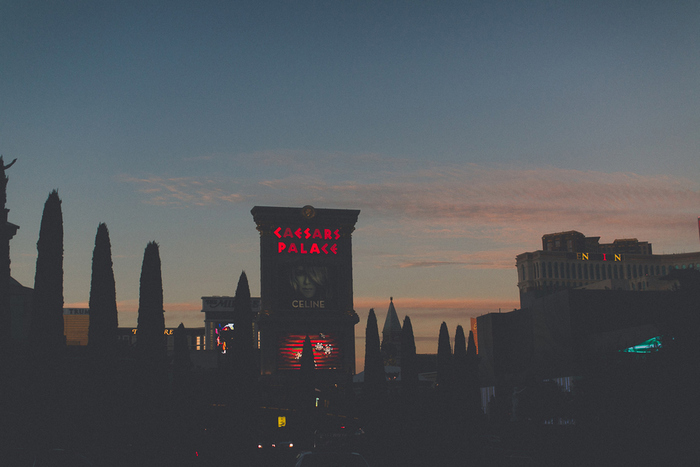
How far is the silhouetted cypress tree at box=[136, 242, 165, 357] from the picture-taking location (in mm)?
42438

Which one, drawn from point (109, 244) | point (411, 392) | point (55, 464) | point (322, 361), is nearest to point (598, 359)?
point (55, 464)

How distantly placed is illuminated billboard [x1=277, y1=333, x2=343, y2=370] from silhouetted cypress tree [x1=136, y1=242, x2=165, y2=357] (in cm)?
→ 5231

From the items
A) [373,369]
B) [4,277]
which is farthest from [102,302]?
[373,369]

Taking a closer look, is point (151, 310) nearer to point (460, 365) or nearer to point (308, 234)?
point (460, 365)

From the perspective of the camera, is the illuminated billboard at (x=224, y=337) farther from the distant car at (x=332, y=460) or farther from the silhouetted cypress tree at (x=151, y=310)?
the distant car at (x=332, y=460)

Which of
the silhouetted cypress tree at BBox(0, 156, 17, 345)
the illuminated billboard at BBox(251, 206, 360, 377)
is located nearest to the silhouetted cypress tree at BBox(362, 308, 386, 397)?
the illuminated billboard at BBox(251, 206, 360, 377)

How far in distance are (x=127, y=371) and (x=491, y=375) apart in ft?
230

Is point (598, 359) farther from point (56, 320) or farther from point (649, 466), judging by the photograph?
point (56, 320)

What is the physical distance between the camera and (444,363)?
78.8 metres

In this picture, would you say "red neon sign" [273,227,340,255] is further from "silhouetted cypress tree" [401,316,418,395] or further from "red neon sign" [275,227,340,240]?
"silhouetted cypress tree" [401,316,418,395]

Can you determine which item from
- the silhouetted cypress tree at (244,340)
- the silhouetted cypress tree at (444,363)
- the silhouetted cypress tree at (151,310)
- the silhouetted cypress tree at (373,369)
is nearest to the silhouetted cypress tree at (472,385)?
the silhouetted cypress tree at (444,363)

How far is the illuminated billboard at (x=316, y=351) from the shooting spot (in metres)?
95.9

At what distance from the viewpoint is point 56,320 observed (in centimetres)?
3619

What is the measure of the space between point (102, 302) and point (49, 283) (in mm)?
4007
